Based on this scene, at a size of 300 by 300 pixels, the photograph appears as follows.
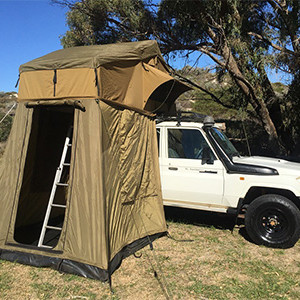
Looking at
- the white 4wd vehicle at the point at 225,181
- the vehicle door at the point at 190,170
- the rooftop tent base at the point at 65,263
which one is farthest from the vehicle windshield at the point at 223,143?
the rooftop tent base at the point at 65,263

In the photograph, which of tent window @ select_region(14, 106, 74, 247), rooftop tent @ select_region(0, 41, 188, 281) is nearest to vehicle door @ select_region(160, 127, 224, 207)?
rooftop tent @ select_region(0, 41, 188, 281)

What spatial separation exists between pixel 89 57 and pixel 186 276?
3172mm

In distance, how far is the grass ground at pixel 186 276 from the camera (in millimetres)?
3379

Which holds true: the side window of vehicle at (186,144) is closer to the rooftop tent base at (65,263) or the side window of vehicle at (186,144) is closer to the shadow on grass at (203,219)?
the shadow on grass at (203,219)

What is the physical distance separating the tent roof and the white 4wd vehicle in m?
1.64

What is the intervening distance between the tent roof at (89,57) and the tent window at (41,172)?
0.99 meters

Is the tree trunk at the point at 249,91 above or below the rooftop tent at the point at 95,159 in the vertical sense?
above

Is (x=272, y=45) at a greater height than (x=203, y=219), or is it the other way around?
(x=272, y=45)

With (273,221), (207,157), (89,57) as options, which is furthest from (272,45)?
(89,57)

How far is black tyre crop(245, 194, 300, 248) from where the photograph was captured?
14.8 feet

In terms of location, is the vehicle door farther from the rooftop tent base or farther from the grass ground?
the rooftop tent base

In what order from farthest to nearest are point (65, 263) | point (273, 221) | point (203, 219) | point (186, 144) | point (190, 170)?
point (203, 219), point (186, 144), point (190, 170), point (273, 221), point (65, 263)

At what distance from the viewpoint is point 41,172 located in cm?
546

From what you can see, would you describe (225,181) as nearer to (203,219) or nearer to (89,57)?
(203,219)
